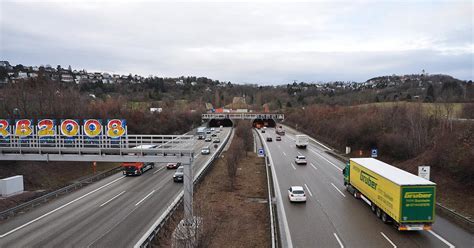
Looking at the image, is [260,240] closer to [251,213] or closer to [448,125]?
[251,213]

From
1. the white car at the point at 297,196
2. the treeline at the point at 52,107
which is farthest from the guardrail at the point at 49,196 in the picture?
the white car at the point at 297,196

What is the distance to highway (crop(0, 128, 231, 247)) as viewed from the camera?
19.2 metres

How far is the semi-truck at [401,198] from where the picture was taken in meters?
18.4

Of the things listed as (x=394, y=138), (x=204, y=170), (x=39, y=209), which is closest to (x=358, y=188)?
(x=204, y=170)

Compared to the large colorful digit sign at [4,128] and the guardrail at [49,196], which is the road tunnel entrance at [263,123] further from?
the large colorful digit sign at [4,128]

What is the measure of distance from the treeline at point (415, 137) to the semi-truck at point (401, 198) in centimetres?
941

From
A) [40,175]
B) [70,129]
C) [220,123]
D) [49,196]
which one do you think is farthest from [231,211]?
[220,123]

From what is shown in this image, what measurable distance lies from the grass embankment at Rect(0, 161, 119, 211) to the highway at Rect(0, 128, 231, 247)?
8.52ft

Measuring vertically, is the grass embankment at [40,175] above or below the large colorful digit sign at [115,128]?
below

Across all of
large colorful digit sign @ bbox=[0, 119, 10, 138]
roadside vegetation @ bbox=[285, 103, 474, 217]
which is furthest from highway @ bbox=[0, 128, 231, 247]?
roadside vegetation @ bbox=[285, 103, 474, 217]

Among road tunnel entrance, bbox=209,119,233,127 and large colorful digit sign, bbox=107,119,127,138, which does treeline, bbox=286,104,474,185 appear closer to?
large colorful digit sign, bbox=107,119,127,138

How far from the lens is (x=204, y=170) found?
37.5 m

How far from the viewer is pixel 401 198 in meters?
18.3

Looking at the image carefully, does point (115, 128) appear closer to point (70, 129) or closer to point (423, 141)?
point (70, 129)
